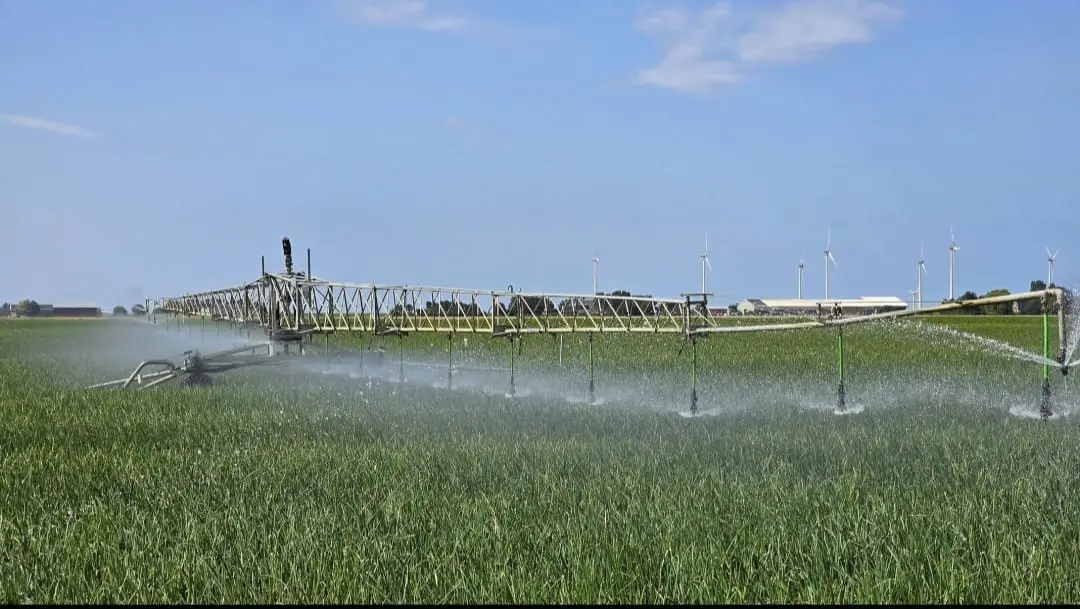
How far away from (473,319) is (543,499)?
49.2ft

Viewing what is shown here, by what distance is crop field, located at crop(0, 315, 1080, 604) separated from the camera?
689cm

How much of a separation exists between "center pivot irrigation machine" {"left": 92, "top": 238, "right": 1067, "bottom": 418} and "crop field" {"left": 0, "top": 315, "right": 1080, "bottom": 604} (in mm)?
1457

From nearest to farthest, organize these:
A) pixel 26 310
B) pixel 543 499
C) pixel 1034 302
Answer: pixel 543 499, pixel 1034 302, pixel 26 310

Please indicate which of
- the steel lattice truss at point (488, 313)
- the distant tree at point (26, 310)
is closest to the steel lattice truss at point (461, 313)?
the steel lattice truss at point (488, 313)

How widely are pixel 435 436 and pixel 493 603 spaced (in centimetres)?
877

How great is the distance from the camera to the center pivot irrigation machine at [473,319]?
56.0 feet

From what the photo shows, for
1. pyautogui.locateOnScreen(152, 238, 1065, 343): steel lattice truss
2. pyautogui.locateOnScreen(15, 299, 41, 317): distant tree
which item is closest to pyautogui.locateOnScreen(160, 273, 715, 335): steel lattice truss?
pyautogui.locateOnScreen(152, 238, 1065, 343): steel lattice truss

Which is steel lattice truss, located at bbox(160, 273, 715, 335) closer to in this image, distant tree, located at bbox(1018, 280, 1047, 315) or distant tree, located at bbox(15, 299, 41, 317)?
distant tree, located at bbox(1018, 280, 1047, 315)

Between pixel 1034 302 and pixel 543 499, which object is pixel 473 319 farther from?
pixel 1034 302

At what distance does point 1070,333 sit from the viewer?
17.1 metres

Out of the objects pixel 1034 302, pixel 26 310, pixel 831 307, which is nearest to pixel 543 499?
pixel 831 307

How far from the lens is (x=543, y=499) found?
30.6 ft

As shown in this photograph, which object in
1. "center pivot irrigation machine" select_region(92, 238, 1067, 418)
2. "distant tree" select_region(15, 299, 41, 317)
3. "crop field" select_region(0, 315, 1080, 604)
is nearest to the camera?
"crop field" select_region(0, 315, 1080, 604)

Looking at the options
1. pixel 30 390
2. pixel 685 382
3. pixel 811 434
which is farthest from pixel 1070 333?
pixel 30 390
